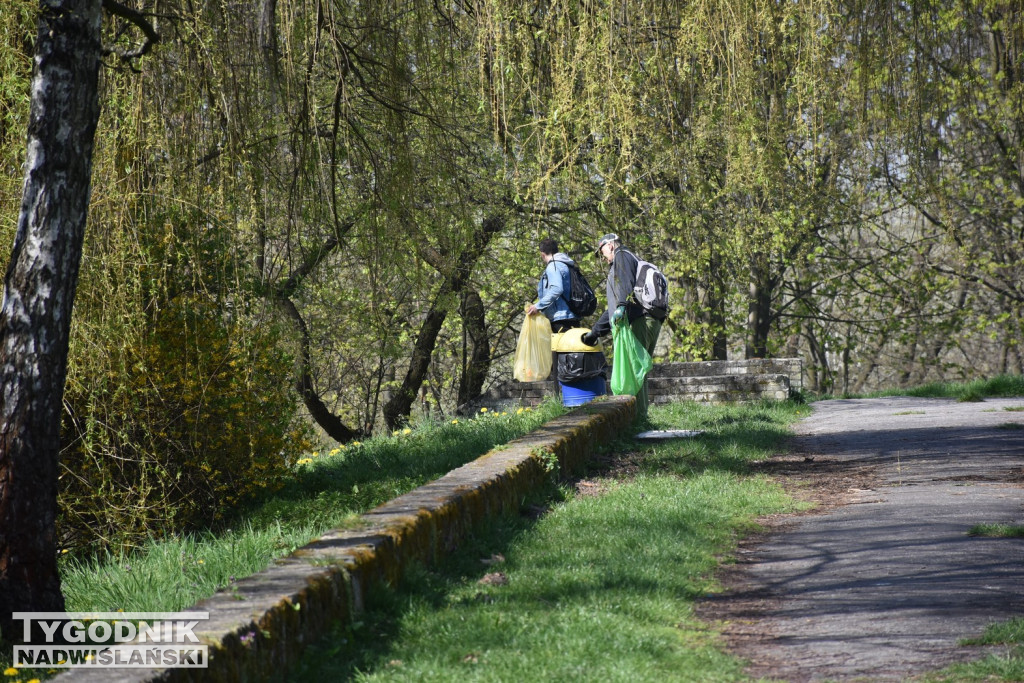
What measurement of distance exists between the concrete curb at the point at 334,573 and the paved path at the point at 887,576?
147 cm

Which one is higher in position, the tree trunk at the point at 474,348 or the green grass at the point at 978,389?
the tree trunk at the point at 474,348

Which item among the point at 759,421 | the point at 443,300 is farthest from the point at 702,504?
the point at 443,300

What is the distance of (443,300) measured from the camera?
15.8m

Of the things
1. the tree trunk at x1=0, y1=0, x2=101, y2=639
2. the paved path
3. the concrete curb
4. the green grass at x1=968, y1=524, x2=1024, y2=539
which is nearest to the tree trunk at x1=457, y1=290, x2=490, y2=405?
the paved path

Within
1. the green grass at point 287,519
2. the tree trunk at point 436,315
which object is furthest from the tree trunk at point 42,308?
the tree trunk at point 436,315

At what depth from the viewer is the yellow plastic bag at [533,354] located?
10.8 metres

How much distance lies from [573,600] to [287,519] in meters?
2.92

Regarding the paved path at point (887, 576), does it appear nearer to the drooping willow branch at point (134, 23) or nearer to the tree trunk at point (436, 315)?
the drooping willow branch at point (134, 23)

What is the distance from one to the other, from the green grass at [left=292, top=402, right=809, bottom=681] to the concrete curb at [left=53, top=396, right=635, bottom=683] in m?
0.10

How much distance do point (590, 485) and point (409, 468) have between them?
154 cm

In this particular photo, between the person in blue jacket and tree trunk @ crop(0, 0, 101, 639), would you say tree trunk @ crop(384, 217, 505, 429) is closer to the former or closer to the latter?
the person in blue jacket

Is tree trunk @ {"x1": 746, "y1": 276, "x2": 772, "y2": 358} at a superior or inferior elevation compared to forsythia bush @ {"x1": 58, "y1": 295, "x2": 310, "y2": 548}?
superior

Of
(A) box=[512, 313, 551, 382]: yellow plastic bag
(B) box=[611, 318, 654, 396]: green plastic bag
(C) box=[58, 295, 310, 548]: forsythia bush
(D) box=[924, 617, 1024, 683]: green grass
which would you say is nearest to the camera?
(D) box=[924, 617, 1024, 683]: green grass

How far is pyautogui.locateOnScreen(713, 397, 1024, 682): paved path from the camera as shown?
415cm
